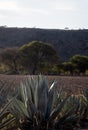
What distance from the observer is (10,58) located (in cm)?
5528

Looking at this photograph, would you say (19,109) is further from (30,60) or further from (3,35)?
(3,35)

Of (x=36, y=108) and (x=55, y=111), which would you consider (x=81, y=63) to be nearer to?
(x=55, y=111)

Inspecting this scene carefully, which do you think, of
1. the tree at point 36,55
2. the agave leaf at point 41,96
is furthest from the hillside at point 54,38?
the agave leaf at point 41,96

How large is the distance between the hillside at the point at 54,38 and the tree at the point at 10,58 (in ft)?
46.6

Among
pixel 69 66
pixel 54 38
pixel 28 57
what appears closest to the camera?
pixel 69 66

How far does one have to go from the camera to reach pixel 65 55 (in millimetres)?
69438

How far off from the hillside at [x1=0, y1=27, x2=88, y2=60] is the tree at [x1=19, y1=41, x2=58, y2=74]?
1194cm

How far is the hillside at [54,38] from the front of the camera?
71250 millimetres

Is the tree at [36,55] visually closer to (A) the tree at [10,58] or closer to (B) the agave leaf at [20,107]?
(A) the tree at [10,58]

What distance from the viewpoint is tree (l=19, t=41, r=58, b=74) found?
55.5 m

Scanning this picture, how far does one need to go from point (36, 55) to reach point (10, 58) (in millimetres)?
3546

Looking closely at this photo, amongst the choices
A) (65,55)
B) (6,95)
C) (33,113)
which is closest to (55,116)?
(33,113)

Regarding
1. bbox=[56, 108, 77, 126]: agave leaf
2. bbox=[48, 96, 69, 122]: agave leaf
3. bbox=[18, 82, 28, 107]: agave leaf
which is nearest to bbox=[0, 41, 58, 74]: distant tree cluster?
bbox=[56, 108, 77, 126]: agave leaf

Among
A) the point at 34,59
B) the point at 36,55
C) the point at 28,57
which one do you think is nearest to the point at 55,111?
the point at 28,57
